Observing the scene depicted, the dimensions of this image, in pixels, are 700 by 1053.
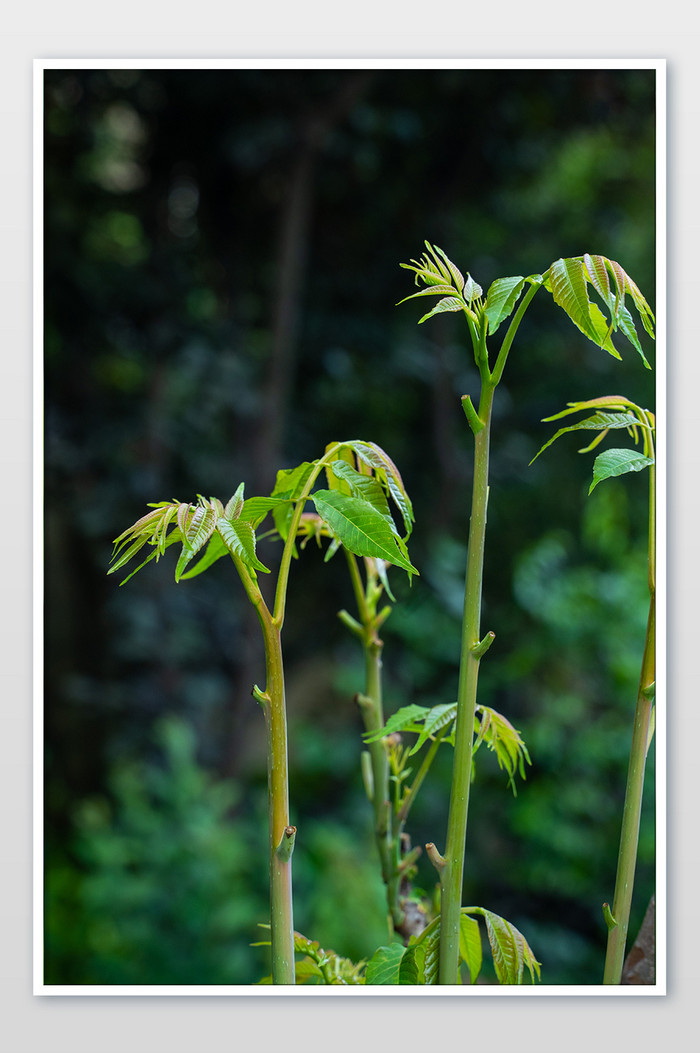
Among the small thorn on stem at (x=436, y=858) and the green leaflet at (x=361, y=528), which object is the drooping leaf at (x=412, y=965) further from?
the green leaflet at (x=361, y=528)

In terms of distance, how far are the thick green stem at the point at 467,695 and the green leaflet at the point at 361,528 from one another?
0.04m

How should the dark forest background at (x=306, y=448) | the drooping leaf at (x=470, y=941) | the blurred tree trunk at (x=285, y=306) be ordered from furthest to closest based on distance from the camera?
the blurred tree trunk at (x=285, y=306), the dark forest background at (x=306, y=448), the drooping leaf at (x=470, y=941)

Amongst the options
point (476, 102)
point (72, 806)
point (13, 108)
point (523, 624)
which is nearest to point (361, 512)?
point (13, 108)

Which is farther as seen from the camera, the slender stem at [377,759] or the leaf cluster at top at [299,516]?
the slender stem at [377,759]

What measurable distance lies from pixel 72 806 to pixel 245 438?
817 mm

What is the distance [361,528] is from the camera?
366mm

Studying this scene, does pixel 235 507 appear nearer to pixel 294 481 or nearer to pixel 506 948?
pixel 294 481

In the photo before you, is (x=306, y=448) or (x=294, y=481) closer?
(x=294, y=481)

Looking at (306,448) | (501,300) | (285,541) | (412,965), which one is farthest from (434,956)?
(306,448)

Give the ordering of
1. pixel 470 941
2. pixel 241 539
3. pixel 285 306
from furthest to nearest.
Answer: pixel 285 306
pixel 470 941
pixel 241 539

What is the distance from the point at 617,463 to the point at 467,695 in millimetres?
142

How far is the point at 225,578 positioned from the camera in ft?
5.33

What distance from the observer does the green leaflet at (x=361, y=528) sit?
1.17 ft

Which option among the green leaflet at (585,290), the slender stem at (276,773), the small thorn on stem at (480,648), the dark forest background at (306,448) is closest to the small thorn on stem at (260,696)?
the slender stem at (276,773)
